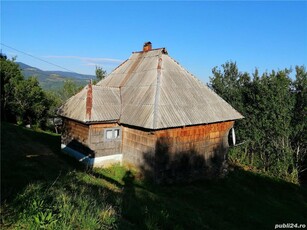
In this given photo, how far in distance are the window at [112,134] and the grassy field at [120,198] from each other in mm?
1916

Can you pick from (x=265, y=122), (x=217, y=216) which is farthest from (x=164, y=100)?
(x=265, y=122)

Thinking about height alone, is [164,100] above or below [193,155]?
above

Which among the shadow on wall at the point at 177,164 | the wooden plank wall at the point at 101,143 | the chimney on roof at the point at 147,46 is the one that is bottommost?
the shadow on wall at the point at 177,164

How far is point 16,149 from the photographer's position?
53.2 ft

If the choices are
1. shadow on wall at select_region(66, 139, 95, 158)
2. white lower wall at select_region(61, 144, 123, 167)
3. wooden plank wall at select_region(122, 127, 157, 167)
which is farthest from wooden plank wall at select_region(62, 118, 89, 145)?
wooden plank wall at select_region(122, 127, 157, 167)

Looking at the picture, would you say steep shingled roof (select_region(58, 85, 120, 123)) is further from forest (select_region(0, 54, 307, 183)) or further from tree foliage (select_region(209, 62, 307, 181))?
tree foliage (select_region(209, 62, 307, 181))

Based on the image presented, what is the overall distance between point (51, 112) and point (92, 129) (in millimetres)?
23510

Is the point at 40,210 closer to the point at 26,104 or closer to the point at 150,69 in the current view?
the point at 150,69

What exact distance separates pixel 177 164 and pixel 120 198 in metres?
8.06

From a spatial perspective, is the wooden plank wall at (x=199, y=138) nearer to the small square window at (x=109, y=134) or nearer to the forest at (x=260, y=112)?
the small square window at (x=109, y=134)

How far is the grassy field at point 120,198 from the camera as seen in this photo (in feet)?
17.3

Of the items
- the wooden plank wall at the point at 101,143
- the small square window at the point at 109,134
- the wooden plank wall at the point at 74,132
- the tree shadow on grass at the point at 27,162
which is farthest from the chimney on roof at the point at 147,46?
the tree shadow on grass at the point at 27,162

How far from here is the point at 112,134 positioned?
54.4 ft

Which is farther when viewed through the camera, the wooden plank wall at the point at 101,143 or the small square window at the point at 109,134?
the small square window at the point at 109,134
